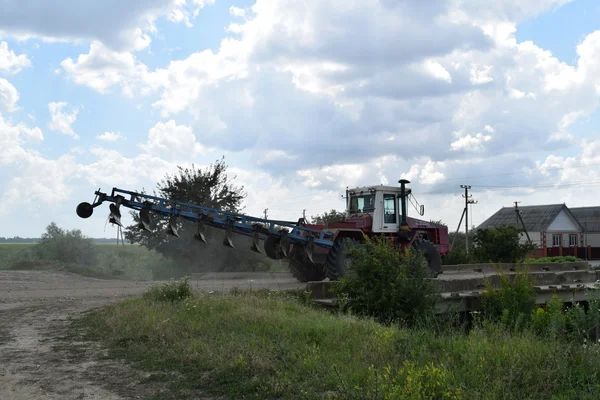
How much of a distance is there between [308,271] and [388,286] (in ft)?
28.0

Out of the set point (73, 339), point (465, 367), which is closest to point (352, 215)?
point (73, 339)

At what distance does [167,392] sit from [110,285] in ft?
44.7

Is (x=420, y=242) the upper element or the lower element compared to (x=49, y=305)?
upper

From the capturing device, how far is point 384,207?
19859mm

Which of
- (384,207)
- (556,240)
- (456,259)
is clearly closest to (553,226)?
(556,240)

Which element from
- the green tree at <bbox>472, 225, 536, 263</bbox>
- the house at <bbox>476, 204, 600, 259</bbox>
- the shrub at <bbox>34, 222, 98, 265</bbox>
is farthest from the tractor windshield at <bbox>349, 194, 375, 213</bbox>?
the house at <bbox>476, 204, 600, 259</bbox>

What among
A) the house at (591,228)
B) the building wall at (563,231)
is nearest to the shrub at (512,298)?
the building wall at (563,231)

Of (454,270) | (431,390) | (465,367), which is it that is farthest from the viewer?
(454,270)

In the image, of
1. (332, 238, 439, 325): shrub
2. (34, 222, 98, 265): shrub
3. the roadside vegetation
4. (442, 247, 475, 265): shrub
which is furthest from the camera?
(34, 222, 98, 265): shrub

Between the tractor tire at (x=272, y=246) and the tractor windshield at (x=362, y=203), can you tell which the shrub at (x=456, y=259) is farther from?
the tractor tire at (x=272, y=246)

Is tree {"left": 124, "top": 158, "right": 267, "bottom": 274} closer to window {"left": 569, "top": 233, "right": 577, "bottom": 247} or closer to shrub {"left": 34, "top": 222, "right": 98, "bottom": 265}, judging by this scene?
shrub {"left": 34, "top": 222, "right": 98, "bottom": 265}

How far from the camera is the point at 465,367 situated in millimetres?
7305

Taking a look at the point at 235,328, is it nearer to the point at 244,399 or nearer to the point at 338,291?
the point at 244,399

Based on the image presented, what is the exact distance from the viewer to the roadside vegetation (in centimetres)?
675
